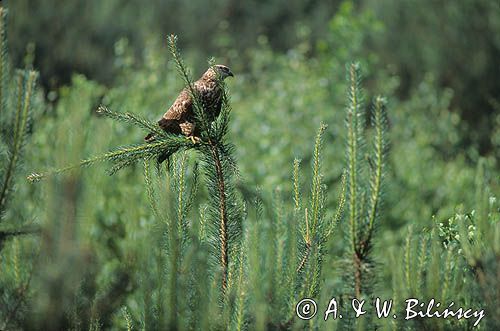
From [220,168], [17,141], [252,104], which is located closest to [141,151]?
[220,168]

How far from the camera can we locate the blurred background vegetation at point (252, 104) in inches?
67.0

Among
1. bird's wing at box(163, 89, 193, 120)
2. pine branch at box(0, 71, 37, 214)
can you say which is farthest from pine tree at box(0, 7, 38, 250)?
bird's wing at box(163, 89, 193, 120)

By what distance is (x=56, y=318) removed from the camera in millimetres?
1426

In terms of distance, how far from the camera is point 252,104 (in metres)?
9.09

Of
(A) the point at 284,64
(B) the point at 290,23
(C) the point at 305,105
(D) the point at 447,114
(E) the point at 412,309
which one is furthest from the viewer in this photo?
(B) the point at 290,23

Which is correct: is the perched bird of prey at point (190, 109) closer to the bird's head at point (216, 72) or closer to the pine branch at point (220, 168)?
the bird's head at point (216, 72)

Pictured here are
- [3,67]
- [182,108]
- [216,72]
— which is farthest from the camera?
[182,108]

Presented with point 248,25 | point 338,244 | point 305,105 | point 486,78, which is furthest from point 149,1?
point 338,244

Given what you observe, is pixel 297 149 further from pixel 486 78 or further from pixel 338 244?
pixel 486 78

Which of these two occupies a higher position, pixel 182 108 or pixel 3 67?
pixel 182 108

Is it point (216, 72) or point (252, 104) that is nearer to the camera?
point (216, 72)

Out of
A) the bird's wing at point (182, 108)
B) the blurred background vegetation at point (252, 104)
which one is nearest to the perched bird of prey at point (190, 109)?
the bird's wing at point (182, 108)

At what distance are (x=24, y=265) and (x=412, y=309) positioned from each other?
0.97 meters

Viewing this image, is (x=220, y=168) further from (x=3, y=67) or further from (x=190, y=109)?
(x=3, y=67)
